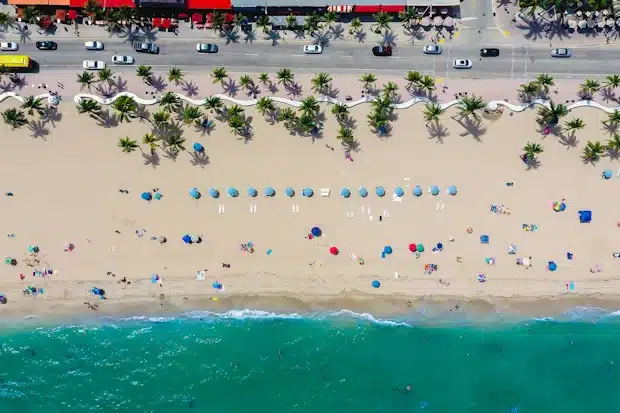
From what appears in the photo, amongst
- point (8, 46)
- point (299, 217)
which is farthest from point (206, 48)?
point (8, 46)

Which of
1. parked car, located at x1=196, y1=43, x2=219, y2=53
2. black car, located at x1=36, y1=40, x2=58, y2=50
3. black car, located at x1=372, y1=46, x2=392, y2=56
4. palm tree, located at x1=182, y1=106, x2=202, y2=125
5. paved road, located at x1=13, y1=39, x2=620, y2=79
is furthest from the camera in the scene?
paved road, located at x1=13, y1=39, x2=620, y2=79

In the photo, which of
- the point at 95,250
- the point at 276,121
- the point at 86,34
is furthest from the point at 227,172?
the point at 86,34

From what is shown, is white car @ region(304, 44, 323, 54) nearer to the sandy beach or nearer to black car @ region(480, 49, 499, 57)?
the sandy beach

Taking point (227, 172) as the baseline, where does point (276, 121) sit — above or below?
above

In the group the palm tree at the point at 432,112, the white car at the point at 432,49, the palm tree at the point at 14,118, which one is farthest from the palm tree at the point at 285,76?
the palm tree at the point at 14,118

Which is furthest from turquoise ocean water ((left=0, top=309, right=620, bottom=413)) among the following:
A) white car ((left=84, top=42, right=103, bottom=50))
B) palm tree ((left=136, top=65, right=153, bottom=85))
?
white car ((left=84, top=42, right=103, bottom=50))

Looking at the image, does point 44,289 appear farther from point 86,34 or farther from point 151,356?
point 86,34
